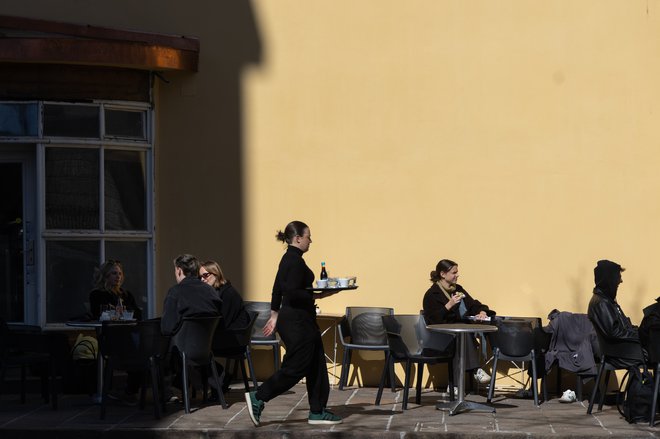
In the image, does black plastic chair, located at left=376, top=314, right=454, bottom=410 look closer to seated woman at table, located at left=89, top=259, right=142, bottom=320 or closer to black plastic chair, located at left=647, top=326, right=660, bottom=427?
black plastic chair, located at left=647, top=326, right=660, bottom=427

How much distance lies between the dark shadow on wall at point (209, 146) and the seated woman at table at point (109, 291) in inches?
43.6

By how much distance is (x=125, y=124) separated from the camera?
12602mm

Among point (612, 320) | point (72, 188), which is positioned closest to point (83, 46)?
point (72, 188)

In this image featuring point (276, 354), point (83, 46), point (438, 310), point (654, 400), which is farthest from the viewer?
point (276, 354)

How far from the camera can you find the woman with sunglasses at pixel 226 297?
38.0 ft

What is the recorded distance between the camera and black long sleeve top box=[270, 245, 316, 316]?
971 centimetres

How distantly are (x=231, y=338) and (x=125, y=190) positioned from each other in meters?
2.17

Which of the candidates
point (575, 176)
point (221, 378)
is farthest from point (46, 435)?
point (575, 176)

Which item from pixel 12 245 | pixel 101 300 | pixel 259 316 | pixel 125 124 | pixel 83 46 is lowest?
pixel 259 316

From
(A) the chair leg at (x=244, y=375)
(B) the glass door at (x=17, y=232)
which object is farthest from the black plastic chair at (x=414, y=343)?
(B) the glass door at (x=17, y=232)

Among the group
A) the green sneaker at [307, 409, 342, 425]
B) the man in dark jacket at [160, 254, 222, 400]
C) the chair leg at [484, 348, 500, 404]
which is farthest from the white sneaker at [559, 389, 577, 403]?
the man in dark jacket at [160, 254, 222, 400]

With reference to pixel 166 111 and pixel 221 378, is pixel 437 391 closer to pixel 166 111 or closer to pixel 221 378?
pixel 221 378

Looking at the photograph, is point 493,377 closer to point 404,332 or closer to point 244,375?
point 404,332

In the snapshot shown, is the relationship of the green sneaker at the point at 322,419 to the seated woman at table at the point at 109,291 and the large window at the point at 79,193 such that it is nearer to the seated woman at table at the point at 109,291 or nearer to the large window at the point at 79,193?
the seated woman at table at the point at 109,291
